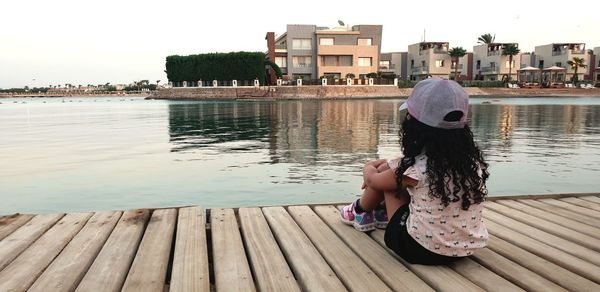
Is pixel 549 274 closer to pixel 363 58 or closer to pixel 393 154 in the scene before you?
pixel 393 154

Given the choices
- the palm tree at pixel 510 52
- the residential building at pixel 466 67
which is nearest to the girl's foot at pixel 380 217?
the palm tree at pixel 510 52

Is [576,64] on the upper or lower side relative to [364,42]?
lower

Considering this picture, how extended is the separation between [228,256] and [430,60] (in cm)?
8028

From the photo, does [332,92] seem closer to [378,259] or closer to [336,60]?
[336,60]

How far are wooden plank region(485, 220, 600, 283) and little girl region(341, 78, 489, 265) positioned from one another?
511mm

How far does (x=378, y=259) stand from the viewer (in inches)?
126

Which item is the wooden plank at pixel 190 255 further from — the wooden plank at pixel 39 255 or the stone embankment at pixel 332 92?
the stone embankment at pixel 332 92

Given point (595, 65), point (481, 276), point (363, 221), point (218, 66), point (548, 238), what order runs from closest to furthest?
point (481, 276) → point (548, 238) → point (363, 221) → point (218, 66) → point (595, 65)

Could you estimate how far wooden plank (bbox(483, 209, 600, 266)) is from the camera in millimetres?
3274

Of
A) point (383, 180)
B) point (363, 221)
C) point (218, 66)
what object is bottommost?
point (363, 221)

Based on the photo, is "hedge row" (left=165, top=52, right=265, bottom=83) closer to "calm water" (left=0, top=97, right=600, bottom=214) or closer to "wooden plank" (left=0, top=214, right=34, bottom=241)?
"calm water" (left=0, top=97, right=600, bottom=214)

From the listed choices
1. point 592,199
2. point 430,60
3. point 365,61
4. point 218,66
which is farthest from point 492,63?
point 592,199

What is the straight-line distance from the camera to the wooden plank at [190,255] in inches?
111

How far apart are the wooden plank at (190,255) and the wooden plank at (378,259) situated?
108 cm
